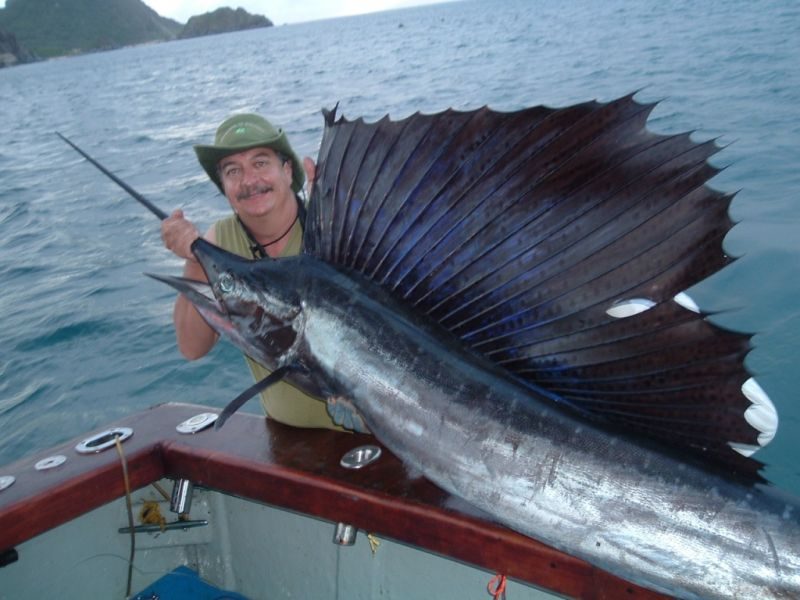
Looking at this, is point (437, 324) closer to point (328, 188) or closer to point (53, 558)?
point (328, 188)

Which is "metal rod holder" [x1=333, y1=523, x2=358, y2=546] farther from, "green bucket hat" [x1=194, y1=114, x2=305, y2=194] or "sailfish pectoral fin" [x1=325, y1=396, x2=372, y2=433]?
"green bucket hat" [x1=194, y1=114, x2=305, y2=194]

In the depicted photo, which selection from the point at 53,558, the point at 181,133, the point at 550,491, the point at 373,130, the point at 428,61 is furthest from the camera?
the point at 428,61

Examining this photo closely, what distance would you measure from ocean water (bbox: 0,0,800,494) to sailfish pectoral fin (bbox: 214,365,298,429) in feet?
6.48

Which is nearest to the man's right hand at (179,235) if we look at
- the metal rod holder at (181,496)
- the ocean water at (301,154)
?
the metal rod holder at (181,496)

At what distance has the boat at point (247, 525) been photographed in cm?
158

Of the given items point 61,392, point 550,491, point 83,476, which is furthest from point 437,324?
point 61,392

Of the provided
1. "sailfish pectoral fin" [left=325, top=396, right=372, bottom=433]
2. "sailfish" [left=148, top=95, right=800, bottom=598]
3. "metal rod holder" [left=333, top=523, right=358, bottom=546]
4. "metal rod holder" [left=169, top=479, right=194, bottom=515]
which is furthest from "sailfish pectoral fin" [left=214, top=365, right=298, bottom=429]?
"metal rod holder" [left=169, top=479, right=194, bottom=515]

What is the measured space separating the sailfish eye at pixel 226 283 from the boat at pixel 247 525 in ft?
1.76

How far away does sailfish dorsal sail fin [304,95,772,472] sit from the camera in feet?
4.20

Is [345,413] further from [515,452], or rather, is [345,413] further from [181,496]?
[181,496]

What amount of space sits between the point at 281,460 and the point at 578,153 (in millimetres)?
1181

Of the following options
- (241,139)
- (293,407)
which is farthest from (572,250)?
(241,139)

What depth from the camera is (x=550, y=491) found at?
4.24 feet

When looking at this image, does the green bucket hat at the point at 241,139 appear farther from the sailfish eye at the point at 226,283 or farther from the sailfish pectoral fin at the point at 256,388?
the sailfish pectoral fin at the point at 256,388
